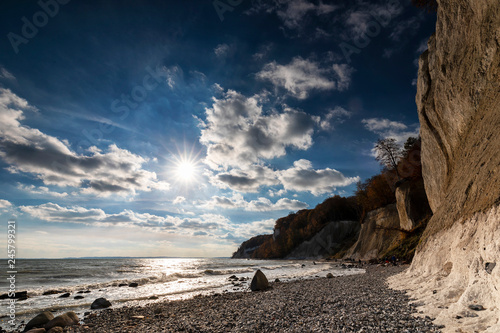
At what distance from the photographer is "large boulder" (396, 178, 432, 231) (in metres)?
31.1

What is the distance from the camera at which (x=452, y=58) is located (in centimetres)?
1276

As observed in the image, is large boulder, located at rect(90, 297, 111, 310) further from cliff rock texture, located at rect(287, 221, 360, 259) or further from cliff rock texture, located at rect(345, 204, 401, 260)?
cliff rock texture, located at rect(287, 221, 360, 259)

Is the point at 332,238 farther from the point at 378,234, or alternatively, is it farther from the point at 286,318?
the point at 286,318

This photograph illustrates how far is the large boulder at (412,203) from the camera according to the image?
31.1m

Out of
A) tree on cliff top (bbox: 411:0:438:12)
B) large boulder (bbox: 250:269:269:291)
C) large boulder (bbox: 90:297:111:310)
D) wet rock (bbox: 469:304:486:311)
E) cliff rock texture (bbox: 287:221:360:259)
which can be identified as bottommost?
cliff rock texture (bbox: 287:221:360:259)

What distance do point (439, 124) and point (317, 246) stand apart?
3047 inches

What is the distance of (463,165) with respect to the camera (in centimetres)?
1192

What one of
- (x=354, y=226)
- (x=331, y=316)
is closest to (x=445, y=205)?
(x=331, y=316)

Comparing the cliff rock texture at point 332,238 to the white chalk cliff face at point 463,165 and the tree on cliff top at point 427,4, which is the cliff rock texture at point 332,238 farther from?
the tree on cliff top at point 427,4

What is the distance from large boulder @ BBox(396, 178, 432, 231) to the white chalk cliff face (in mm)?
17121

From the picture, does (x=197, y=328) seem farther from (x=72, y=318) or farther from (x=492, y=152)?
(x=492, y=152)

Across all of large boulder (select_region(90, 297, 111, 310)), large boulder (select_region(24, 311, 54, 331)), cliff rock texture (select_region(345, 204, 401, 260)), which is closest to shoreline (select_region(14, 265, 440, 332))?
large boulder (select_region(24, 311, 54, 331))

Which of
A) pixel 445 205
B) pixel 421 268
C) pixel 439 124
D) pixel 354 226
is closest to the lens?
pixel 421 268

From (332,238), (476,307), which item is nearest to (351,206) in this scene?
(332,238)
